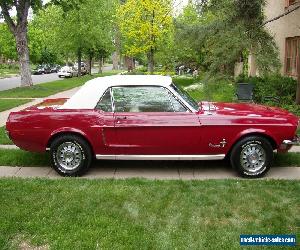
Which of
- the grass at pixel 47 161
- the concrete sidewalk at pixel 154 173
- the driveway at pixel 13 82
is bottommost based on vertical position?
the concrete sidewalk at pixel 154 173

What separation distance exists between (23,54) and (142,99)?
18552 mm

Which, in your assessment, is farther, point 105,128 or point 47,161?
point 47,161

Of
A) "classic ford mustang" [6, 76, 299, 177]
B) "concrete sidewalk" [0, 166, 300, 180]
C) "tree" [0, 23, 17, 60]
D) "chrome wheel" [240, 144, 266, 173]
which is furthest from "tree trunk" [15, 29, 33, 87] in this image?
"tree" [0, 23, 17, 60]

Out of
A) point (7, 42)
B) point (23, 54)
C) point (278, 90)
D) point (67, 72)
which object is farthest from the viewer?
point (7, 42)

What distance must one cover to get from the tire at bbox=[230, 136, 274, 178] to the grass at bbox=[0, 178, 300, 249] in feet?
0.98

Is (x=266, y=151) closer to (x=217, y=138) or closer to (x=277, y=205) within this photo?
(x=217, y=138)

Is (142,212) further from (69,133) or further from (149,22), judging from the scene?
(149,22)

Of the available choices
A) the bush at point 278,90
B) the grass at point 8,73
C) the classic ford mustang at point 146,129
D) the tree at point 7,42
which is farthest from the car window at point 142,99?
the tree at point 7,42

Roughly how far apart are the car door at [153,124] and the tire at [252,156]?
64 centimetres

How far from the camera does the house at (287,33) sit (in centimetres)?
1686

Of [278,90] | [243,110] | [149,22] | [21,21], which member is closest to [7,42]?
[149,22]

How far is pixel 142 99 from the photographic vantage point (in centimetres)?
680

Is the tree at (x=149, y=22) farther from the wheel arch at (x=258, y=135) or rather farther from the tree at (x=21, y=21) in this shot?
the wheel arch at (x=258, y=135)

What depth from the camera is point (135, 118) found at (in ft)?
21.7
